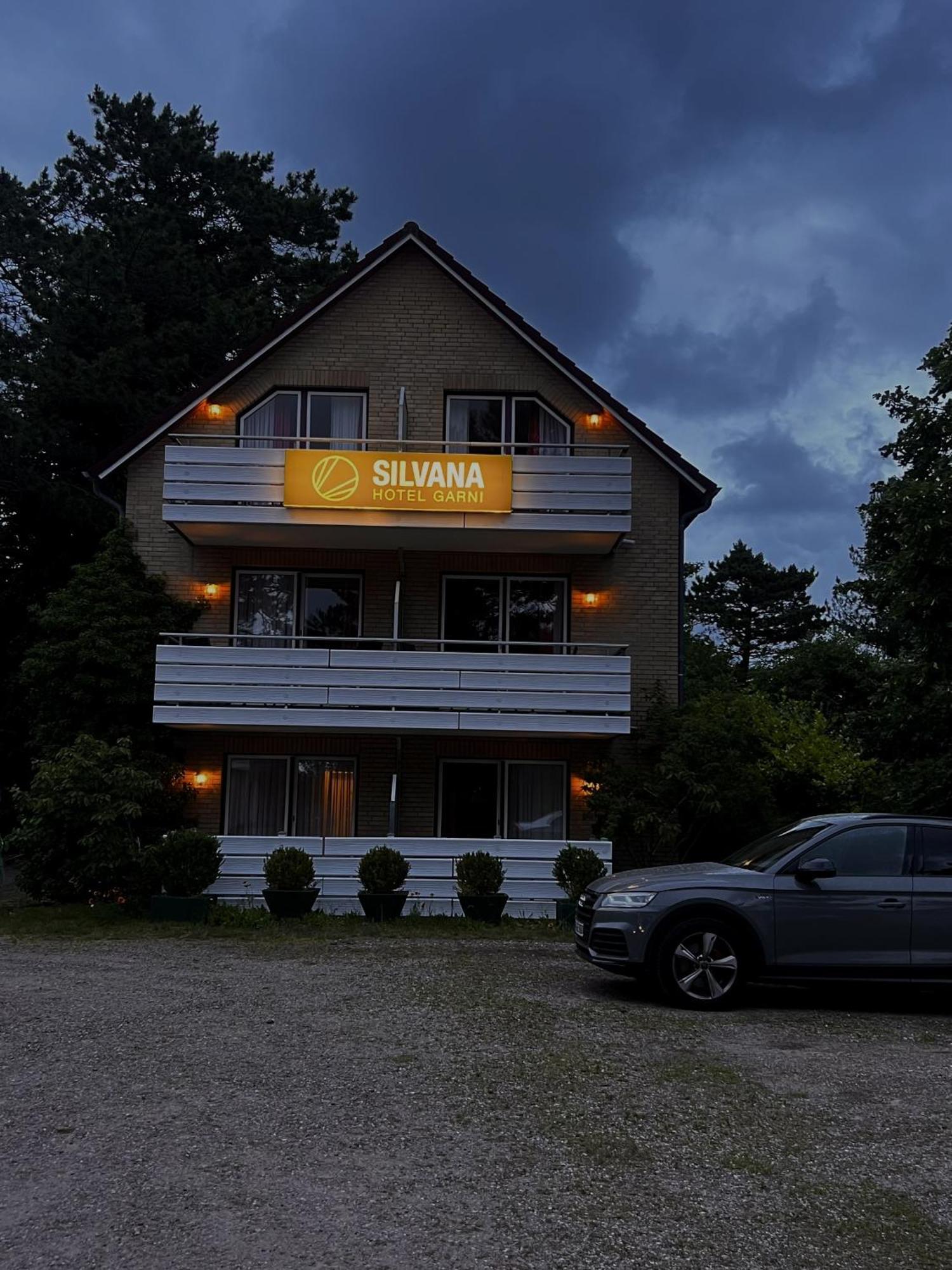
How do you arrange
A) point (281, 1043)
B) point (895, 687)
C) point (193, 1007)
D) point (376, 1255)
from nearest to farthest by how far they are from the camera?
1. point (376, 1255)
2. point (281, 1043)
3. point (193, 1007)
4. point (895, 687)

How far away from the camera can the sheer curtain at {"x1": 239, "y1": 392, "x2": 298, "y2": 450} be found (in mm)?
19938

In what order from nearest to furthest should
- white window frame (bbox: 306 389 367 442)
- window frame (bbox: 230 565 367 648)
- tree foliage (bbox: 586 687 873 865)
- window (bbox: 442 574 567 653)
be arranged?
tree foliage (bbox: 586 687 873 865), window frame (bbox: 230 565 367 648), window (bbox: 442 574 567 653), white window frame (bbox: 306 389 367 442)

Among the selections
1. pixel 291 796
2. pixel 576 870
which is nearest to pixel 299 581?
pixel 291 796

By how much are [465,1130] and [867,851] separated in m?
5.13

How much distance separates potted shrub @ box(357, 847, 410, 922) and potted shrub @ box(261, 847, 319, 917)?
701 mm

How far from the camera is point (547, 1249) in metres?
4.40

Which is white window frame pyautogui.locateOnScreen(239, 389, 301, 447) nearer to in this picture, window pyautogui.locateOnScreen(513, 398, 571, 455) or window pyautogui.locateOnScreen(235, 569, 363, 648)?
window pyautogui.locateOnScreen(235, 569, 363, 648)

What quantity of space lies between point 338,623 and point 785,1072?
44.3 feet

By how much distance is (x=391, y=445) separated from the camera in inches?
772

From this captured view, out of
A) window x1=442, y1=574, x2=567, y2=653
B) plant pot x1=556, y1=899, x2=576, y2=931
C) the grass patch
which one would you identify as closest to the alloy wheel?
the grass patch

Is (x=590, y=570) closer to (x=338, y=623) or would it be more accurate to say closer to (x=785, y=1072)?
(x=338, y=623)

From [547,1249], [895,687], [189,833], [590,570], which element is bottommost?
[547,1249]

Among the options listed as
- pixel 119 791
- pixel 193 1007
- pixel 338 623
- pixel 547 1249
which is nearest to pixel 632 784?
pixel 338 623

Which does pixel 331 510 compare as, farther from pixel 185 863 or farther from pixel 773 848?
pixel 773 848
